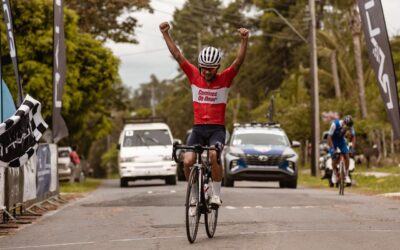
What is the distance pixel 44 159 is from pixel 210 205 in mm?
8109

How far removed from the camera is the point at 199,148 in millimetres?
10797

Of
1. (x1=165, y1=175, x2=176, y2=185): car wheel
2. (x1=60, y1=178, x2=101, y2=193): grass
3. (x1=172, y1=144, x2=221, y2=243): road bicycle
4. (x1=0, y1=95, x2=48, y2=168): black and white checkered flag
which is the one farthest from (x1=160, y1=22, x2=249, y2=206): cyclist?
(x1=165, y1=175, x2=176, y2=185): car wheel

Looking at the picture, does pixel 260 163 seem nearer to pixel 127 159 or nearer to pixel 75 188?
pixel 127 159

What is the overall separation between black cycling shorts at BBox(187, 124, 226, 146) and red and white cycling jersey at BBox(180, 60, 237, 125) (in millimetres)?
58

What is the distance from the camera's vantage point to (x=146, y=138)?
106 ft

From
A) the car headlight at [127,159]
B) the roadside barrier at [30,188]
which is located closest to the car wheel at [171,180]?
the car headlight at [127,159]

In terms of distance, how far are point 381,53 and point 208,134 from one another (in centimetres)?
633

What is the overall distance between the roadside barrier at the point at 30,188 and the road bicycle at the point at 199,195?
3.71 metres

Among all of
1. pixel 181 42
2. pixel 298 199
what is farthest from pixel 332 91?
pixel 298 199

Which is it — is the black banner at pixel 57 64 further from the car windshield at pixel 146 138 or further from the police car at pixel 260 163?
the car windshield at pixel 146 138

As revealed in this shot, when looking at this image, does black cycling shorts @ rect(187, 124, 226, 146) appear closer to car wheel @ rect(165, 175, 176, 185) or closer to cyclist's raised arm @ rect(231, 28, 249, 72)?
cyclist's raised arm @ rect(231, 28, 249, 72)

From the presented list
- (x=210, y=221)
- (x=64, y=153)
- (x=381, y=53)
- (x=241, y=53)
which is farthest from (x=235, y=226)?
(x=64, y=153)

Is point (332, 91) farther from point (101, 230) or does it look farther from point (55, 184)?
point (101, 230)

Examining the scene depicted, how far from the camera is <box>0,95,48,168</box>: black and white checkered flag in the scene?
41.3 feet
